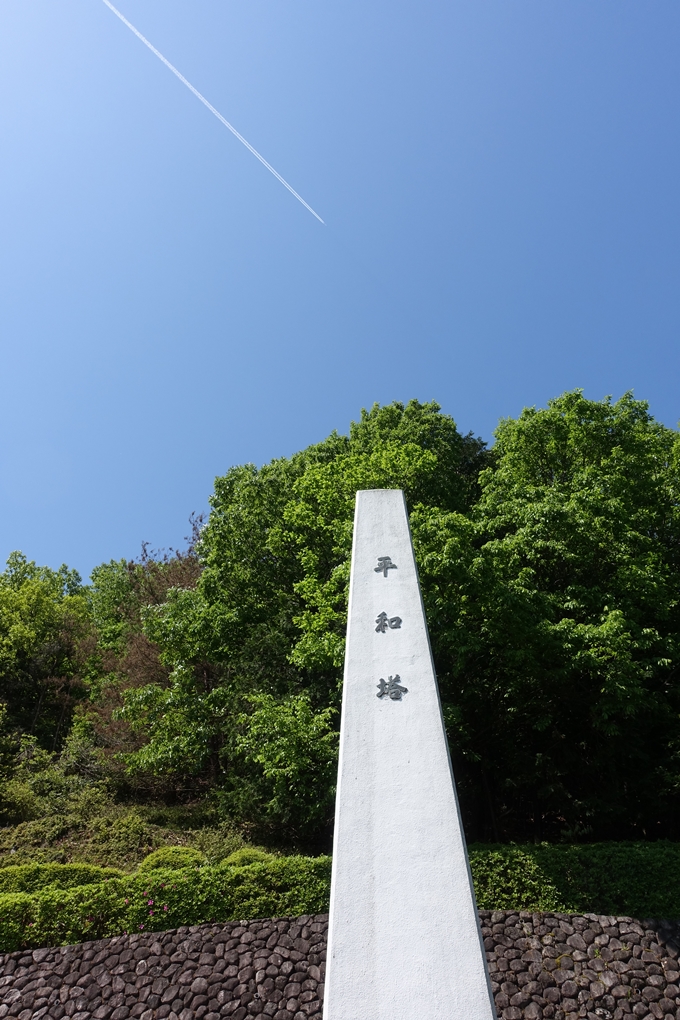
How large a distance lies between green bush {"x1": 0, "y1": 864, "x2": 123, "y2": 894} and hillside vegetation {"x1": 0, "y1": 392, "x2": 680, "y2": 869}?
58 centimetres

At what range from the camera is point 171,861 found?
897cm

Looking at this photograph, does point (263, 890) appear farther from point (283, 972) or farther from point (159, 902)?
point (159, 902)

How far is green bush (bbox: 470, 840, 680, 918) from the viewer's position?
26.2 ft

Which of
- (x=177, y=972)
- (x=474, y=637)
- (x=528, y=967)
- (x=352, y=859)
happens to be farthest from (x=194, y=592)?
(x=352, y=859)

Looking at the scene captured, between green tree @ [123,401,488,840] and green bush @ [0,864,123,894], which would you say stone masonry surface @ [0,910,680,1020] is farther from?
green tree @ [123,401,488,840]

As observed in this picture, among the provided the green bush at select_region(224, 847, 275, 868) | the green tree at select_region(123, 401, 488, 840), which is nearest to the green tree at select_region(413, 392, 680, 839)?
the green tree at select_region(123, 401, 488, 840)

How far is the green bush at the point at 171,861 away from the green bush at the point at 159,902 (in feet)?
1.03

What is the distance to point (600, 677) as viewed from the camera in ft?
37.9

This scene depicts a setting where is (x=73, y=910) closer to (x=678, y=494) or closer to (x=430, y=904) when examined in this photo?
(x=430, y=904)

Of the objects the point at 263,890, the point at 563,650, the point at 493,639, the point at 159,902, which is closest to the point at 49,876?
the point at 159,902

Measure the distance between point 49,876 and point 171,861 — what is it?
181 cm

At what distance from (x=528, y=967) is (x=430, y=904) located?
16.8 feet

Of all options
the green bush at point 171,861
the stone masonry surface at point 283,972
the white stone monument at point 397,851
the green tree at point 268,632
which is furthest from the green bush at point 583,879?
the white stone monument at point 397,851

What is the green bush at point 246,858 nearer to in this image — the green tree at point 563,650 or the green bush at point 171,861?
the green bush at point 171,861
